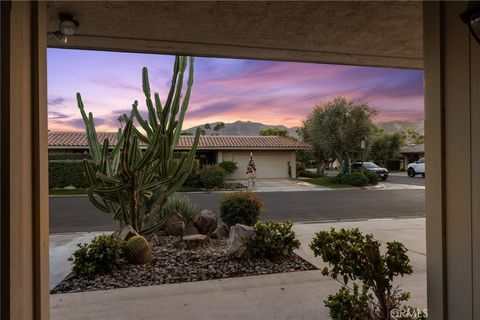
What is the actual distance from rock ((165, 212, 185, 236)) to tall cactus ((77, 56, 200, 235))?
2.11ft

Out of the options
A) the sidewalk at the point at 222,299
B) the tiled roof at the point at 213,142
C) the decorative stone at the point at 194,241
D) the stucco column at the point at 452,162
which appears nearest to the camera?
the stucco column at the point at 452,162

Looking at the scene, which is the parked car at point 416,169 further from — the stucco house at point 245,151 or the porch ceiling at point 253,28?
the porch ceiling at point 253,28

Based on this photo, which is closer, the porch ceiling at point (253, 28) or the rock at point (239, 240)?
the porch ceiling at point (253, 28)

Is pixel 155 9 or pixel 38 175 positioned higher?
pixel 155 9

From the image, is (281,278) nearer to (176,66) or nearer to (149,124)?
(149,124)

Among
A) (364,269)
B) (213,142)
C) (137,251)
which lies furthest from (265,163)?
(364,269)

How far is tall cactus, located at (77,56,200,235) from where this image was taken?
18.3 ft

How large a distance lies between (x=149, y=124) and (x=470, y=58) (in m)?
5.59

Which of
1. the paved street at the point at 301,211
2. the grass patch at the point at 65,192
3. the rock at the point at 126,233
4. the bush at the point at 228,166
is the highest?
the bush at the point at 228,166

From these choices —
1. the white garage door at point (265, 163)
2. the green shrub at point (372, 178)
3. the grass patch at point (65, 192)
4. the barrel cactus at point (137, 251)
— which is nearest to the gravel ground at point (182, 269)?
the barrel cactus at point (137, 251)

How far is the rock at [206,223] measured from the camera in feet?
23.5

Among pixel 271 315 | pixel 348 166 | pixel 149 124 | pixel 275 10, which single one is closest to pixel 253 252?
pixel 271 315

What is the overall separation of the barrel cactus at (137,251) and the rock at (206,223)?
2.01 meters

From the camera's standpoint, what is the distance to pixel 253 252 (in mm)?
5336
